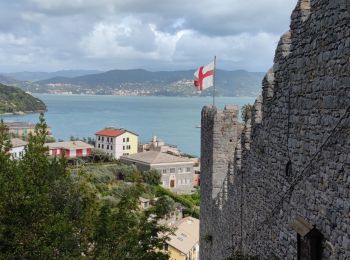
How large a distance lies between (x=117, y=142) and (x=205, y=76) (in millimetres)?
80149

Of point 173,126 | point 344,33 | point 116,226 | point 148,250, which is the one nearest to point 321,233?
point 344,33

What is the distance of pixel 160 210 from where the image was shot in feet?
43.2

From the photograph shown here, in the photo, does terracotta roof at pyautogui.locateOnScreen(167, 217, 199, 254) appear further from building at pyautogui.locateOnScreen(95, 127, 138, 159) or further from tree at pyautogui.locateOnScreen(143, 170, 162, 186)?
building at pyautogui.locateOnScreen(95, 127, 138, 159)

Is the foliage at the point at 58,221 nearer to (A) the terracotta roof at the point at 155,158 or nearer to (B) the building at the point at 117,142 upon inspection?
(A) the terracotta roof at the point at 155,158

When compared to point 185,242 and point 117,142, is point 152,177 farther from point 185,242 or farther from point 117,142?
point 185,242

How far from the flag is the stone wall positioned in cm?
578

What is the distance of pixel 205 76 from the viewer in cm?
1516

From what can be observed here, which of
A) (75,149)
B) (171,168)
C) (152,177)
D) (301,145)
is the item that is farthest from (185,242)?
(75,149)

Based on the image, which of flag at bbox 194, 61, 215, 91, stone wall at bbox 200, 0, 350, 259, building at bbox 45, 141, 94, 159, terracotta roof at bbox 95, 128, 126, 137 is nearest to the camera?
stone wall at bbox 200, 0, 350, 259

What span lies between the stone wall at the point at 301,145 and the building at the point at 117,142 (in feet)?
278

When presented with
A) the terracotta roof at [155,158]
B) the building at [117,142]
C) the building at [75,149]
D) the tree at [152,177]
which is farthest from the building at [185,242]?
the building at [117,142]


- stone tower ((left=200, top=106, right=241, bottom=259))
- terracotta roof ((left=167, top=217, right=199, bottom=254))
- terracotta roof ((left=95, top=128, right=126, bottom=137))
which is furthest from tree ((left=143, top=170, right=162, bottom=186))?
stone tower ((left=200, top=106, right=241, bottom=259))

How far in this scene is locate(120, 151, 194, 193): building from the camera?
74.2 m

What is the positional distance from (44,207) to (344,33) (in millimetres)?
9511
